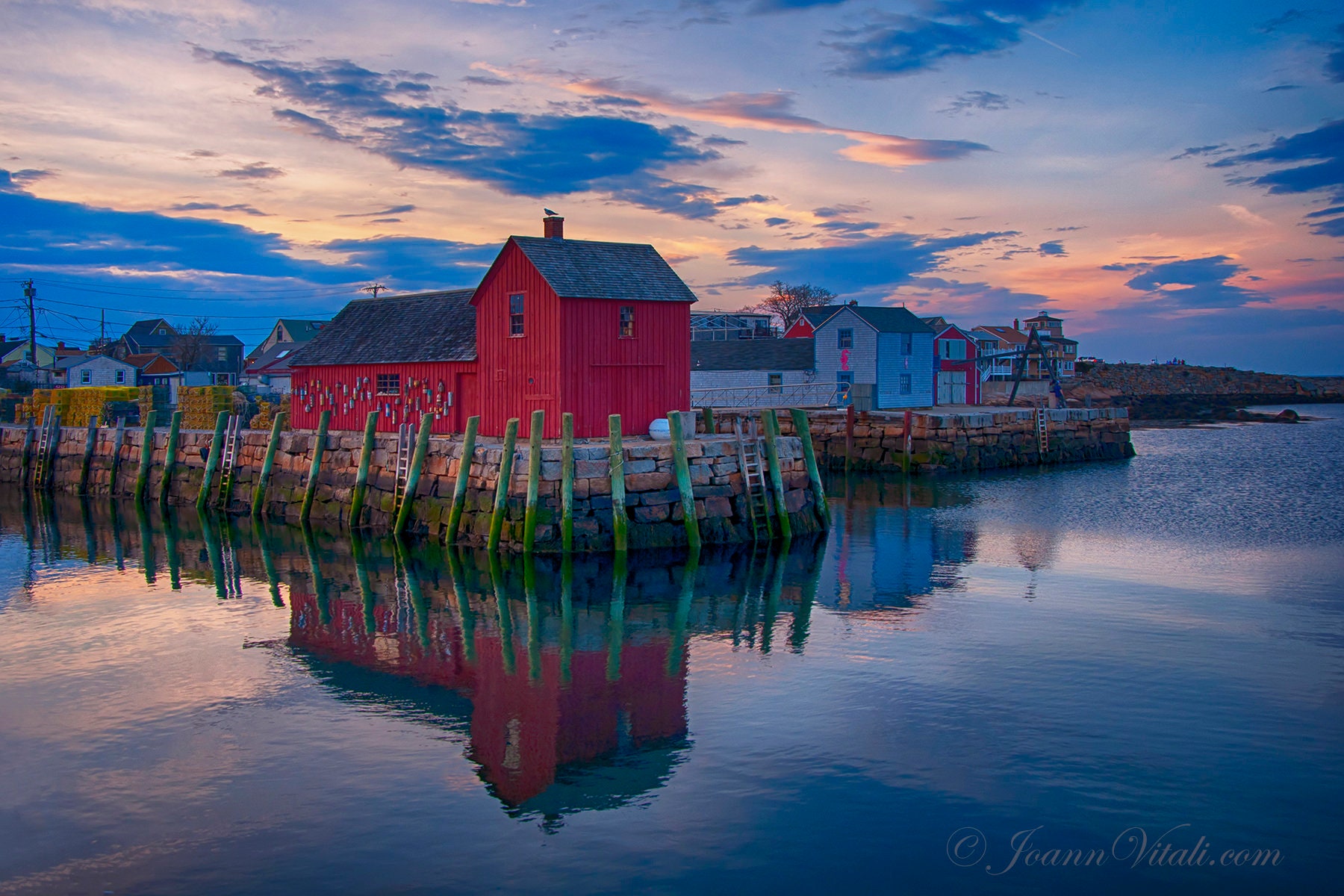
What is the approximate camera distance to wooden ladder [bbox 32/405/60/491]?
36.8 metres

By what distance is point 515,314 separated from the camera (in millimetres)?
26453

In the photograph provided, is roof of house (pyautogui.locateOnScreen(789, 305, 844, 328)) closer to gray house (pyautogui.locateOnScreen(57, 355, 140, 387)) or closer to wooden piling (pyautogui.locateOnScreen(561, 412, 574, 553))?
wooden piling (pyautogui.locateOnScreen(561, 412, 574, 553))

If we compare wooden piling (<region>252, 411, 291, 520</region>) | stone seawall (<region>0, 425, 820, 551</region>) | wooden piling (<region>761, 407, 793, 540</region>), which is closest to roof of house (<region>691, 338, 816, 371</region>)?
wooden piling (<region>252, 411, 291, 520</region>)

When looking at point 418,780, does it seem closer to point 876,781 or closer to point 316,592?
point 876,781

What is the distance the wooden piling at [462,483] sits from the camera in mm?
21422

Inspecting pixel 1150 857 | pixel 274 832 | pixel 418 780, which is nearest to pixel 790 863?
pixel 1150 857

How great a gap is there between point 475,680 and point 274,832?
4.44m

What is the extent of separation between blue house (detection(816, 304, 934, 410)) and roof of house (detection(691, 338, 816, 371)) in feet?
3.36

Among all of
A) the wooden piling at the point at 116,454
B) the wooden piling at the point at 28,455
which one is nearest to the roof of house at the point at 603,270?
the wooden piling at the point at 116,454

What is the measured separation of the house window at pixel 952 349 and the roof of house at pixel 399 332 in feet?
122

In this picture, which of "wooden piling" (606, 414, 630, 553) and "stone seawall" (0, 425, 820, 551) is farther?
"stone seawall" (0, 425, 820, 551)

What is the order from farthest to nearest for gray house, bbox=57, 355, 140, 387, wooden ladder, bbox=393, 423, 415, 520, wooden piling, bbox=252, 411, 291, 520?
gray house, bbox=57, 355, 140, 387 < wooden piling, bbox=252, 411, 291, 520 < wooden ladder, bbox=393, 423, 415, 520

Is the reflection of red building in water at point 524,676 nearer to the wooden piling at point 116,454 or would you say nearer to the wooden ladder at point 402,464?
the wooden ladder at point 402,464

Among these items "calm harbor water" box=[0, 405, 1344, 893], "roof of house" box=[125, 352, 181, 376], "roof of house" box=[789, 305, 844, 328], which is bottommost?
"calm harbor water" box=[0, 405, 1344, 893]
